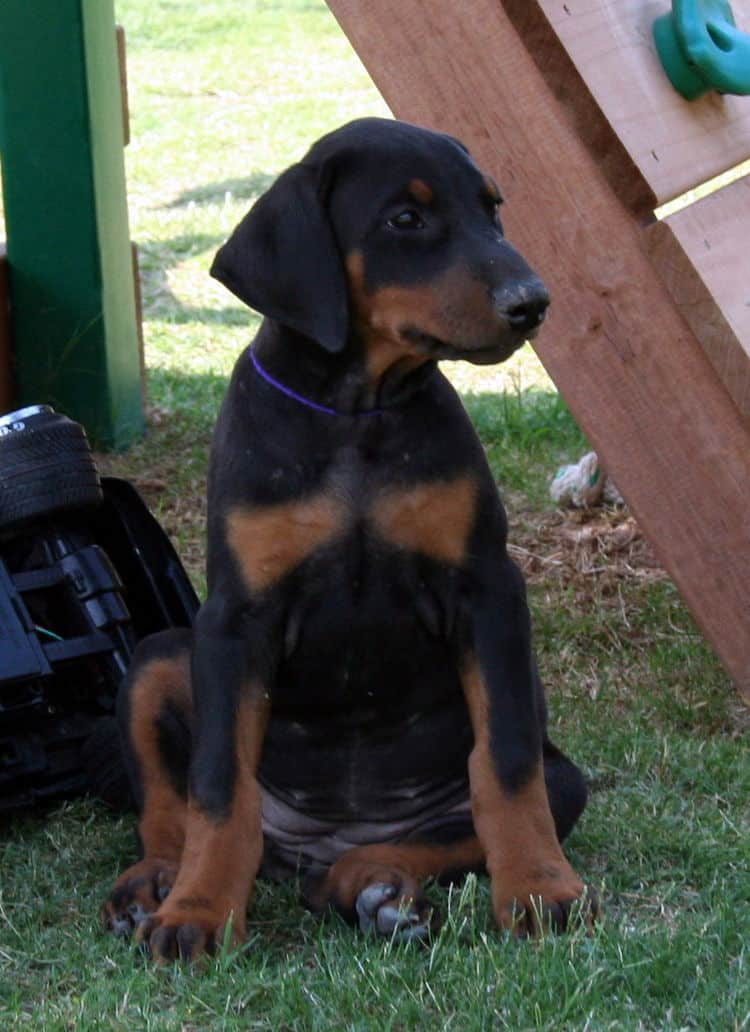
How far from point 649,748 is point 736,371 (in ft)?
2.96

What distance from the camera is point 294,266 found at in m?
3.08

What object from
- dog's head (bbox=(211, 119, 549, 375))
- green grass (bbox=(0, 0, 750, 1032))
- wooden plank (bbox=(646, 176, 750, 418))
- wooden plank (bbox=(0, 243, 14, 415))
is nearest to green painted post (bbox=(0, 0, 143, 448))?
wooden plank (bbox=(0, 243, 14, 415))

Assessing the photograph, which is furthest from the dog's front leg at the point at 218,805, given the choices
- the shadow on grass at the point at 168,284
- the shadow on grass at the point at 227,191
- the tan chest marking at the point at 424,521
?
the shadow on grass at the point at 227,191

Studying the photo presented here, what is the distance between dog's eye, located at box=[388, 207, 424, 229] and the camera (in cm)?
305

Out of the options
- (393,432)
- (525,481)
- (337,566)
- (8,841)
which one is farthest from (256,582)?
(525,481)

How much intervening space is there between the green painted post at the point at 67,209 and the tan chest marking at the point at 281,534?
11.5 feet

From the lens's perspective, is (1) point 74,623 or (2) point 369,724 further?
(1) point 74,623

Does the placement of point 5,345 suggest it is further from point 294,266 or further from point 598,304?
point 294,266

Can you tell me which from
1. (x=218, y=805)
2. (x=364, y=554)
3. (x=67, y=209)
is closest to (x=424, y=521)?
(x=364, y=554)

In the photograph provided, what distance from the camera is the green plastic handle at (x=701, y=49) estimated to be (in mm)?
4027

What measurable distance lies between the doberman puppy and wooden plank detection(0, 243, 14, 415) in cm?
336

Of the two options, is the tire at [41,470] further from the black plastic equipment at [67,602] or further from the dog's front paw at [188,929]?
the dog's front paw at [188,929]

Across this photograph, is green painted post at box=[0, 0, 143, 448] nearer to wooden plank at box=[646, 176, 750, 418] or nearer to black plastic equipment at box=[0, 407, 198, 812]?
black plastic equipment at box=[0, 407, 198, 812]

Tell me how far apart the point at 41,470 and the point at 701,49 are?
181cm
